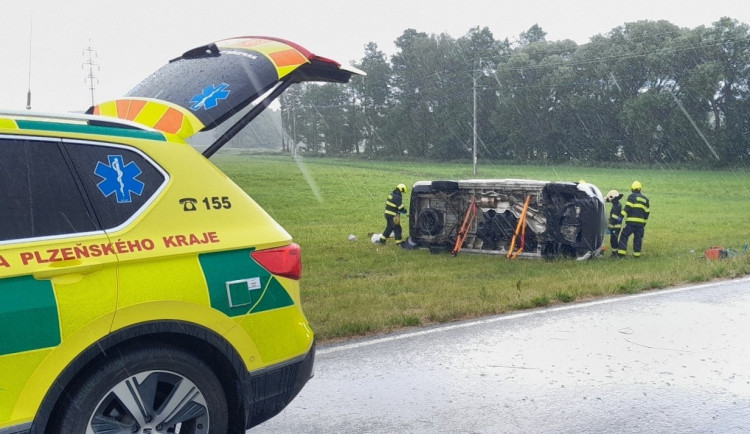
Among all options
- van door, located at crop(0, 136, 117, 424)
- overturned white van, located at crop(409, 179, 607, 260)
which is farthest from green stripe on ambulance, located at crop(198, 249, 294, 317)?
overturned white van, located at crop(409, 179, 607, 260)

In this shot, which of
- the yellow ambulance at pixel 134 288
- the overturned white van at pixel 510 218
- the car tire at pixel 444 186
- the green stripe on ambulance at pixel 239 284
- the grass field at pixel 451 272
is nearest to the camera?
the yellow ambulance at pixel 134 288

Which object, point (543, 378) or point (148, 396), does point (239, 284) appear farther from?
point (543, 378)

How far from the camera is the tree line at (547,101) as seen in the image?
190 feet

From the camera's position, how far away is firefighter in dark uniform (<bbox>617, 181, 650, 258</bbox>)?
1378 centimetres

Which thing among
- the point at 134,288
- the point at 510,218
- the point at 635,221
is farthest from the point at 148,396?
the point at 635,221

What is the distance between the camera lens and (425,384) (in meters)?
5.58

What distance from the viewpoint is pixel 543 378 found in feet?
18.8

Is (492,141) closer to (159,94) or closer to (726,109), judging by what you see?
(726,109)

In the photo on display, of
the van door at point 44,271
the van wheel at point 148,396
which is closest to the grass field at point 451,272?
the van wheel at point 148,396

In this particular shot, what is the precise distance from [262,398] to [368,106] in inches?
3086

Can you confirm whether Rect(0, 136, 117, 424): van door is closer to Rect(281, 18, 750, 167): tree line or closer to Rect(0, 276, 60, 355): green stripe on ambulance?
Rect(0, 276, 60, 355): green stripe on ambulance

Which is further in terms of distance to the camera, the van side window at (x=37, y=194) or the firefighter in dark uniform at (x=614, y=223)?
the firefighter in dark uniform at (x=614, y=223)

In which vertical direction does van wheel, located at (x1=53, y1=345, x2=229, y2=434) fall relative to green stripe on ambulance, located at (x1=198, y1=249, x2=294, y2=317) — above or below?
below

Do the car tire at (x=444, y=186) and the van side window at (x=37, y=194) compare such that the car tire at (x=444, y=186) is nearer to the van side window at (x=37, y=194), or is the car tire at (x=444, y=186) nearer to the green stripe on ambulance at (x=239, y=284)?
the green stripe on ambulance at (x=239, y=284)
